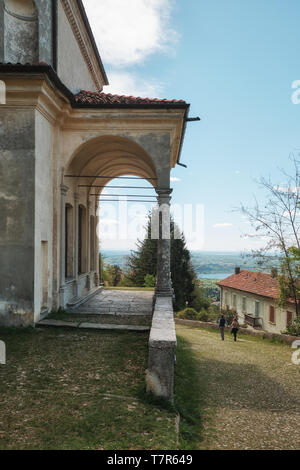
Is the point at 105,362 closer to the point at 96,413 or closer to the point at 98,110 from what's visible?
the point at 96,413

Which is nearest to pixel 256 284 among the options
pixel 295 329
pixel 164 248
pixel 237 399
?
pixel 295 329

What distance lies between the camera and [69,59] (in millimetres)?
11109

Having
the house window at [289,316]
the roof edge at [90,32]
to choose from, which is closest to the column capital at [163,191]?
the roof edge at [90,32]

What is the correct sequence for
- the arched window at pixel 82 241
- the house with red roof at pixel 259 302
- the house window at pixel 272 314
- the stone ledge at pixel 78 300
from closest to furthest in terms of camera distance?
the stone ledge at pixel 78 300, the arched window at pixel 82 241, the house with red roof at pixel 259 302, the house window at pixel 272 314

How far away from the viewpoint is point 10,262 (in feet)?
25.2

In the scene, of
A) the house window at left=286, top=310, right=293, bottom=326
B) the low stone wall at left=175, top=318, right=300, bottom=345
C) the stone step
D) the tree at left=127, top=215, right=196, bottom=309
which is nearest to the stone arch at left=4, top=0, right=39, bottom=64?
the stone step

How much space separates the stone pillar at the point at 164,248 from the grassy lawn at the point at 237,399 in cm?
203

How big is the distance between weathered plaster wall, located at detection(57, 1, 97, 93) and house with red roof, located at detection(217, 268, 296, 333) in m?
19.1

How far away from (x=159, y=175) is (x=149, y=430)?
707 cm

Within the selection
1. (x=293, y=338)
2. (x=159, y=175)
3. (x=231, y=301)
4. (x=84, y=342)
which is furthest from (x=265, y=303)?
(x=84, y=342)

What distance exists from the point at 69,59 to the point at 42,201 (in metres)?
5.74

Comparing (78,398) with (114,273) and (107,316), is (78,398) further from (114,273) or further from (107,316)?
(114,273)

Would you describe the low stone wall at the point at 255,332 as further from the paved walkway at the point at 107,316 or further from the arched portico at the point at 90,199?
the arched portico at the point at 90,199

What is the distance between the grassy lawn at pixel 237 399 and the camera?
5.07 meters
